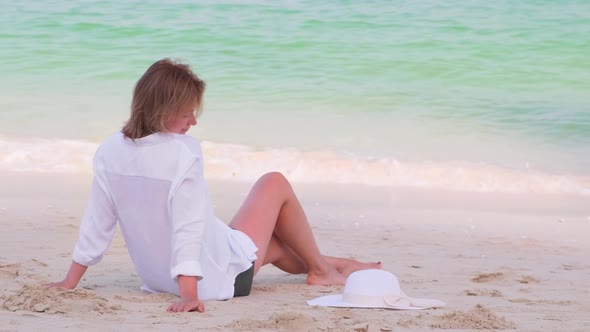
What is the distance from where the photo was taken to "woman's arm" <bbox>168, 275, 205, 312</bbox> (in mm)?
3316

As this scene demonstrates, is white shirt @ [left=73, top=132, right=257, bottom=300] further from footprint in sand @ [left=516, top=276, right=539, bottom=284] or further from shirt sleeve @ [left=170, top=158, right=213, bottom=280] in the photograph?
footprint in sand @ [left=516, top=276, right=539, bottom=284]

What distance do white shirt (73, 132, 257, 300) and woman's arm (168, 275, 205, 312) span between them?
37mm

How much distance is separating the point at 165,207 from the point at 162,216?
5cm

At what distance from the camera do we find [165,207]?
11.2 feet

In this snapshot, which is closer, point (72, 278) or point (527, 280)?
point (72, 278)

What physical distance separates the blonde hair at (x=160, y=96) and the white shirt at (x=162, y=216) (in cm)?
5

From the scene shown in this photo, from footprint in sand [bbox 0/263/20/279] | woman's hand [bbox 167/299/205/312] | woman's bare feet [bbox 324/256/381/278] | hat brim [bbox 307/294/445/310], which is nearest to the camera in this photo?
woman's hand [bbox 167/299/205/312]

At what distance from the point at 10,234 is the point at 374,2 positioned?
1104 centimetres

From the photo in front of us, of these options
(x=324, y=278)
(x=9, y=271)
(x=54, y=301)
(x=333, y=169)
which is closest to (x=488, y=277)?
(x=324, y=278)

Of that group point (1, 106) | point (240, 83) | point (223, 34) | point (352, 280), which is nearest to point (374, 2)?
point (223, 34)

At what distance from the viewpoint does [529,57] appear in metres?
13.2

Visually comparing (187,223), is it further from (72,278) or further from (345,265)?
(345,265)

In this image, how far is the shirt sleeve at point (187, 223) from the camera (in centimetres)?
332

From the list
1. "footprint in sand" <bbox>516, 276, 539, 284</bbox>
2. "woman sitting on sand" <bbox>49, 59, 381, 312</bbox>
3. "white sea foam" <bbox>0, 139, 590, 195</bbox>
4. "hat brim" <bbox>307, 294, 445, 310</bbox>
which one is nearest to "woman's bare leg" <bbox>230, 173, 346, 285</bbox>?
"woman sitting on sand" <bbox>49, 59, 381, 312</bbox>
